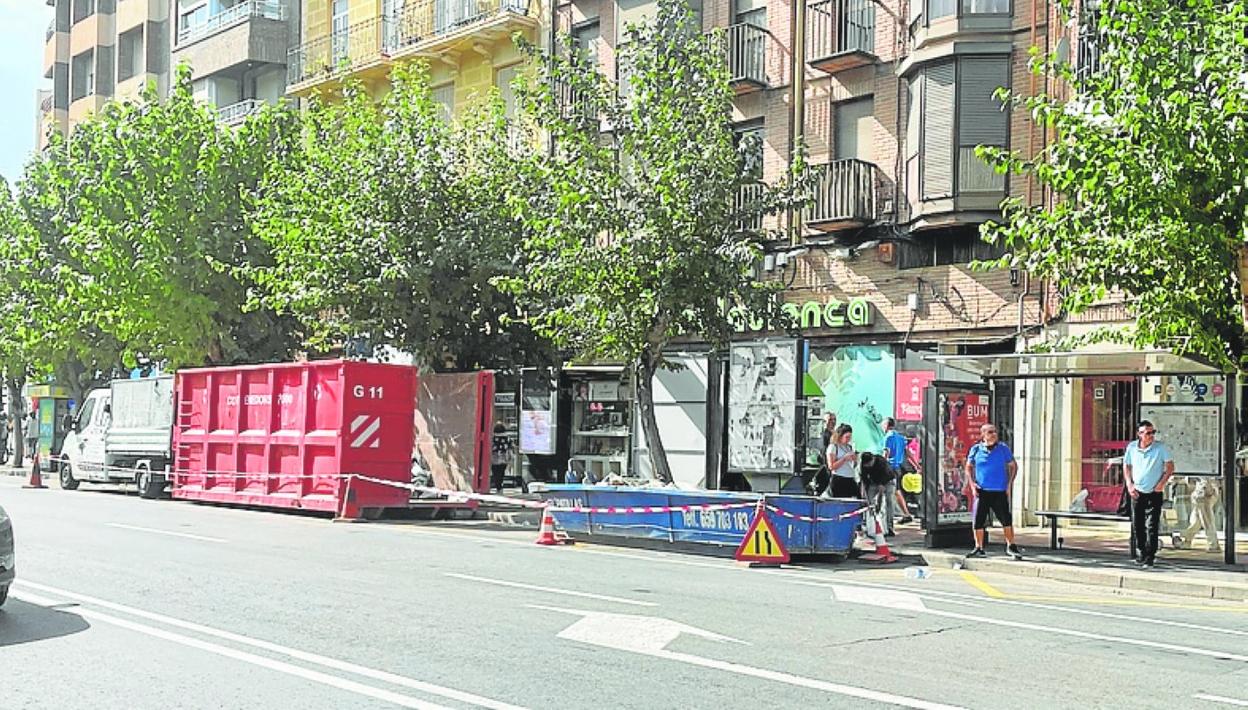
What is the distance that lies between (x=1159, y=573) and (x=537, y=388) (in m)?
16.7

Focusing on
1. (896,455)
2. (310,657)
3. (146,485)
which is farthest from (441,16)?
(310,657)

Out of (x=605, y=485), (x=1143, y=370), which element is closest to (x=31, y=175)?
(x=605, y=485)

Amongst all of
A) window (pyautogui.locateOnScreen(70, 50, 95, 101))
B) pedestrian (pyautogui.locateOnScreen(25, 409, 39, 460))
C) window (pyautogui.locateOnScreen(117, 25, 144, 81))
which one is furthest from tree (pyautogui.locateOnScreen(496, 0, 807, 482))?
window (pyautogui.locateOnScreen(70, 50, 95, 101))

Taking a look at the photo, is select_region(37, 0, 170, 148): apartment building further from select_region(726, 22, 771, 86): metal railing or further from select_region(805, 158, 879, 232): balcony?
select_region(805, 158, 879, 232): balcony

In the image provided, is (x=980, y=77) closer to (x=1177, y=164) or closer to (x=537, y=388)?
(x=1177, y=164)

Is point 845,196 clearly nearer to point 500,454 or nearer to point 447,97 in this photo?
point 500,454

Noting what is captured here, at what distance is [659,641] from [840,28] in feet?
62.5

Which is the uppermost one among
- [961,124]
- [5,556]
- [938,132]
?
[961,124]

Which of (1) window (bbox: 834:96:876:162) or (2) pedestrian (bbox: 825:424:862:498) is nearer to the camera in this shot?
(2) pedestrian (bbox: 825:424:862:498)

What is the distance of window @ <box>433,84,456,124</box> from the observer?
35969mm

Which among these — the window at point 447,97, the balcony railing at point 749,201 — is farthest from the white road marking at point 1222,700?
the window at point 447,97

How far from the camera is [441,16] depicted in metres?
36.0

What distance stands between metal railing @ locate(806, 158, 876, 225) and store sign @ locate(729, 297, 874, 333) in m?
1.58

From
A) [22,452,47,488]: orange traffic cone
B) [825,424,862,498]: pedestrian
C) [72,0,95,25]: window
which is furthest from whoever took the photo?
[72,0,95,25]: window
